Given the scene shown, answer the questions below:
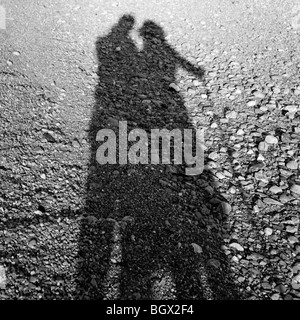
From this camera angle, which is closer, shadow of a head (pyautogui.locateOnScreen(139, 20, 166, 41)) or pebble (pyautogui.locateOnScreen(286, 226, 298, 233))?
pebble (pyautogui.locateOnScreen(286, 226, 298, 233))

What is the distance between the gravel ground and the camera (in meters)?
3.08

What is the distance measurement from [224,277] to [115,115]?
8.07 feet

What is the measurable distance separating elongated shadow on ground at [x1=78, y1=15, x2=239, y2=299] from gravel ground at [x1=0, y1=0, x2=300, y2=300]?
1cm

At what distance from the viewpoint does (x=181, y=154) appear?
4.32m

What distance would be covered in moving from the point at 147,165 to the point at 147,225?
2.77 feet

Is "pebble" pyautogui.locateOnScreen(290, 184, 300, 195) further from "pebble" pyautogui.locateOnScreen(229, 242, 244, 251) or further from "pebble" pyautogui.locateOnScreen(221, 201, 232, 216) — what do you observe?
"pebble" pyautogui.locateOnScreen(229, 242, 244, 251)

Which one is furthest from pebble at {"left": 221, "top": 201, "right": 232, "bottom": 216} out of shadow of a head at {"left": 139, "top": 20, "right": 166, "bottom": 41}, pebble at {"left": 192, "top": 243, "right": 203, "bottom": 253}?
shadow of a head at {"left": 139, "top": 20, "right": 166, "bottom": 41}

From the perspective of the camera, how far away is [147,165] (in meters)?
4.10

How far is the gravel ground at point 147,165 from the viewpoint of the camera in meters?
3.08

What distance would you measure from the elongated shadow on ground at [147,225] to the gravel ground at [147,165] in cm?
1

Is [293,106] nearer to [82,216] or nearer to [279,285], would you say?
[279,285]

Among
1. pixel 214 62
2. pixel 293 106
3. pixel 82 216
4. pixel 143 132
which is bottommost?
pixel 82 216

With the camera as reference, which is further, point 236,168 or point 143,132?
point 143,132

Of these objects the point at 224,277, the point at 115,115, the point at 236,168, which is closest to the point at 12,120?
the point at 115,115
